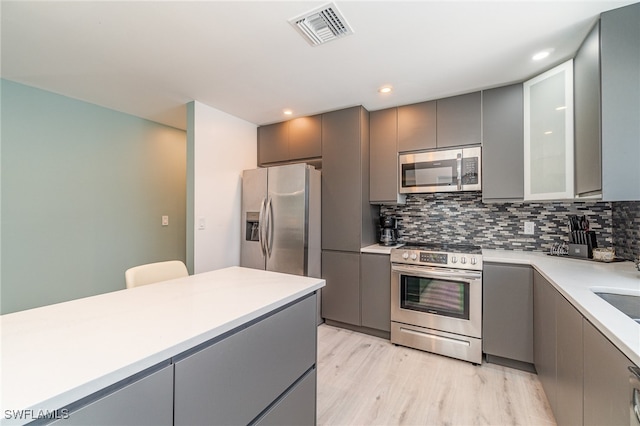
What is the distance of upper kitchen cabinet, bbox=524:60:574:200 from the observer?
200 cm

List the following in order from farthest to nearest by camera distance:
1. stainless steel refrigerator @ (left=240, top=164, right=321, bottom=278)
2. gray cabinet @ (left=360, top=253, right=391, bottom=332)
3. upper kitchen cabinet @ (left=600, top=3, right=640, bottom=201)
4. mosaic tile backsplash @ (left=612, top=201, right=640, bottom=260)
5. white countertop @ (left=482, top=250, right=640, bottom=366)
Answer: stainless steel refrigerator @ (left=240, top=164, right=321, bottom=278), gray cabinet @ (left=360, top=253, right=391, bottom=332), mosaic tile backsplash @ (left=612, top=201, right=640, bottom=260), upper kitchen cabinet @ (left=600, top=3, right=640, bottom=201), white countertop @ (left=482, top=250, right=640, bottom=366)

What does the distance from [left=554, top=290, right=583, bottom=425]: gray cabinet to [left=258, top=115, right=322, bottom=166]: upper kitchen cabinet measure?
8.09ft

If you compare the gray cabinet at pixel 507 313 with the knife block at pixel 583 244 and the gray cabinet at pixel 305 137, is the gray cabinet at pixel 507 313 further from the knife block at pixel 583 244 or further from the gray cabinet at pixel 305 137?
the gray cabinet at pixel 305 137

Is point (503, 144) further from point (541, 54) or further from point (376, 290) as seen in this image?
point (376, 290)

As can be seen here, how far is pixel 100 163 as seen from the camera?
115 inches

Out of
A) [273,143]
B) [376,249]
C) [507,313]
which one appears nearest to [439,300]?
[507,313]

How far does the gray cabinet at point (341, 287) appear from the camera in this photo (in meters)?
2.88

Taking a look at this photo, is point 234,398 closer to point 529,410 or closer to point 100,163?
point 529,410

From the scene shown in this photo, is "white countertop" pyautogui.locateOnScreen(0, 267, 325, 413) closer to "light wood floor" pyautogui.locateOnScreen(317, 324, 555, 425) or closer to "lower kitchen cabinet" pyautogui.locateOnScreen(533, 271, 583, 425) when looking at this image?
"light wood floor" pyautogui.locateOnScreen(317, 324, 555, 425)

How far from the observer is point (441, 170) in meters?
2.67

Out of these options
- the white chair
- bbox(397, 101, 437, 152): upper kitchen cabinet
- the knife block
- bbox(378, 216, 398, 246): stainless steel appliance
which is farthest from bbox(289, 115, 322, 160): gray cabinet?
the knife block

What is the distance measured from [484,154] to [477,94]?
1.86 ft

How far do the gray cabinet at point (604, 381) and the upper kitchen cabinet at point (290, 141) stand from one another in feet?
8.59

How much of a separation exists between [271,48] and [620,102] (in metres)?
2.10
